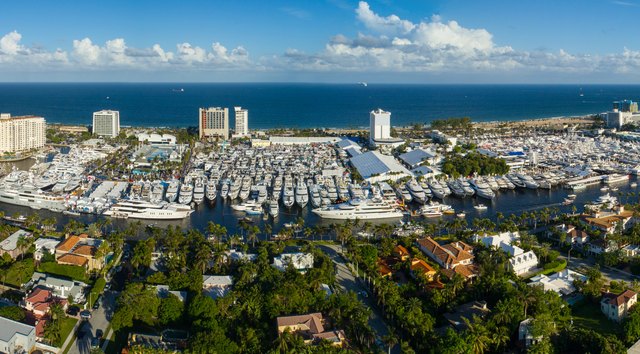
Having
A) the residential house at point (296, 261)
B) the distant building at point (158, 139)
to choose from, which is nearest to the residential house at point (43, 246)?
the residential house at point (296, 261)

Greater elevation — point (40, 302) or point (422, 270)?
point (422, 270)

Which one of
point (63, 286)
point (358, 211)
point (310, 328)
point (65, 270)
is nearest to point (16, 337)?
point (63, 286)

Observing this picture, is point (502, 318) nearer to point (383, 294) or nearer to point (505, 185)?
point (383, 294)

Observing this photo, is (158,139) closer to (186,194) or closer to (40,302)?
(186,194)

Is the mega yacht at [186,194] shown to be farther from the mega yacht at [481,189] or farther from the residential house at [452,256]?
the mega yacht at [481,189]

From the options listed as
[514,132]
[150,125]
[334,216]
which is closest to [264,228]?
[334,216]

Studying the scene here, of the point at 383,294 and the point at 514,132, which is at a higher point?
the point at 514,132
